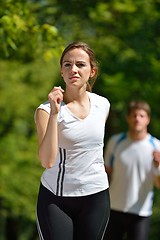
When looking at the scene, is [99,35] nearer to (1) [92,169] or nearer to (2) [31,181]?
(2) [31,181]

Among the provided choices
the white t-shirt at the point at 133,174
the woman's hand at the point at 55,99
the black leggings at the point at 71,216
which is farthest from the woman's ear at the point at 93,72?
the white t-shirt at the point at 133,174

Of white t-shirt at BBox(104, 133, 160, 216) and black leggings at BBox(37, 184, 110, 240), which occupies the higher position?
black leggings at BBox(37, 184, 110, 240)

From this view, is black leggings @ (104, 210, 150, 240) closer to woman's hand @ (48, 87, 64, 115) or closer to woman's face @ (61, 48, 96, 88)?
woman's face @ (61, 48, 96, 88)

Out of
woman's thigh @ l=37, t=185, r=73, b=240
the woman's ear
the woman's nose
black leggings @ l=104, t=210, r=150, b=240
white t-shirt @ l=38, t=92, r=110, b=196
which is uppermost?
the woman's nose

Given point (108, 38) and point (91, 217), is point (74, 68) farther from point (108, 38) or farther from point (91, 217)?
point (108, 38)

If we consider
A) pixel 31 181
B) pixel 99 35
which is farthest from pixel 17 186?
pixel 99 35

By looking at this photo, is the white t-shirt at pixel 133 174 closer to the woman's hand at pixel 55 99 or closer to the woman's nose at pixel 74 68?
the woman's nose at pixel 74 68

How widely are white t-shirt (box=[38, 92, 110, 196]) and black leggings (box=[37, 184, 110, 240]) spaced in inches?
1.9

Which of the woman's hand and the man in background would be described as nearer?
the woman's hand

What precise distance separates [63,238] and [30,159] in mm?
17281

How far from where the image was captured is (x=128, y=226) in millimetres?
5820

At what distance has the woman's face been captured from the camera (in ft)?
11.9

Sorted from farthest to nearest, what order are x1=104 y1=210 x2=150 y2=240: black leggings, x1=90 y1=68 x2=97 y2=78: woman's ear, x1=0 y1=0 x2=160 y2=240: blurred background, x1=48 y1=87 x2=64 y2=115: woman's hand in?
x1=0 y1=0 x2=160 y2=240: blurred background < x1=104 y1=210 x2=150 y2=240: black leggings < x1=90 y1=68 x2=97 y2=78: woman's ear < x1=48 y1=87 x2=64 y2=115: woman's hand

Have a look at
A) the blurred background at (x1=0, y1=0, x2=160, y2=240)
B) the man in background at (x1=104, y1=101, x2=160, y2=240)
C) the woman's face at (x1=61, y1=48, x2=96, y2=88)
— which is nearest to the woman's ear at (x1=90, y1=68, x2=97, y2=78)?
the woman's face at (x1=61, y1=48, x2=96, y2=88)
